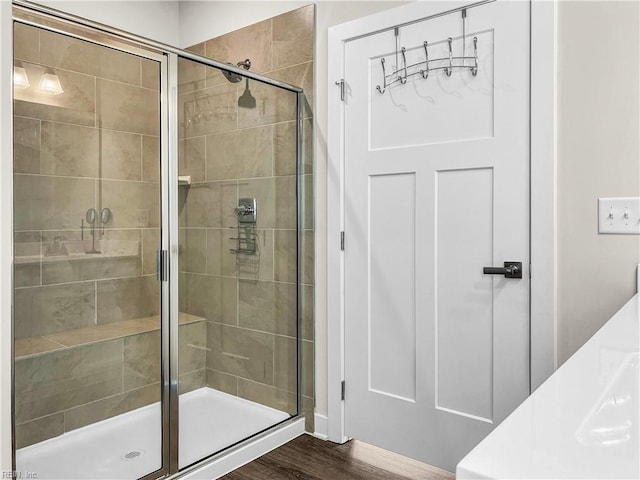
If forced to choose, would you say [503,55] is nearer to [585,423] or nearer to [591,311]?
[591,311]

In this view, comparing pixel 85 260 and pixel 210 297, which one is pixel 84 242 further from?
pixel 210 297

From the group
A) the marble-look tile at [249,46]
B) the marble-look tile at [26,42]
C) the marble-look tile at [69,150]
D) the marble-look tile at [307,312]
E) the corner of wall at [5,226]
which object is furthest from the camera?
the marble-look tile at [249,46]

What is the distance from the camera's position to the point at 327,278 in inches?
96.3

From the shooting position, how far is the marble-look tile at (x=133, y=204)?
1.93 meters

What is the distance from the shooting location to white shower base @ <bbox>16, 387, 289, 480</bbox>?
1816mm

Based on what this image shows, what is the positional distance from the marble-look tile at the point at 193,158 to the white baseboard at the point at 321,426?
1.32 meters

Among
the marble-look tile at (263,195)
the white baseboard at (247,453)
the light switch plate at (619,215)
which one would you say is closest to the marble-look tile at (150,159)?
the marble-look tile at (263,195)

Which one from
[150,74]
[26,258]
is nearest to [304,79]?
[150,74]

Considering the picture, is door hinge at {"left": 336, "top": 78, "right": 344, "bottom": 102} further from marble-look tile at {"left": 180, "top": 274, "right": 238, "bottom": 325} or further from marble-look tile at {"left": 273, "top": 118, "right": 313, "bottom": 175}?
marble-look tile at {"left": 180, "top": 274, "right": 238, "bottom": 325}

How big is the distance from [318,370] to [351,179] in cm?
99

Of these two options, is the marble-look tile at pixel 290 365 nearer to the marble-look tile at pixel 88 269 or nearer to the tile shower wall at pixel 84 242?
the tile shower wall at pixel 84 242

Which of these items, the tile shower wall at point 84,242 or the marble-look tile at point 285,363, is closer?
the tile shower wall at point 84,242

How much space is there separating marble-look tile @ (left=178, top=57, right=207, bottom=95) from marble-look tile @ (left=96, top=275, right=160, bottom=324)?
0.79 metres

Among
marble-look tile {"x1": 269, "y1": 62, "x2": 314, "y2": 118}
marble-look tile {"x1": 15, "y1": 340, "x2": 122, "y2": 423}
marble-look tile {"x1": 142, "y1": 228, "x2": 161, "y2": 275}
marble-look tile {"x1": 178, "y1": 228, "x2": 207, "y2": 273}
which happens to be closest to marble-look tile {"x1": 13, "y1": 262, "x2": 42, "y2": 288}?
marble-look tile {"x1": 15, "y1": 340, "x2": 122, "y2": 423}
